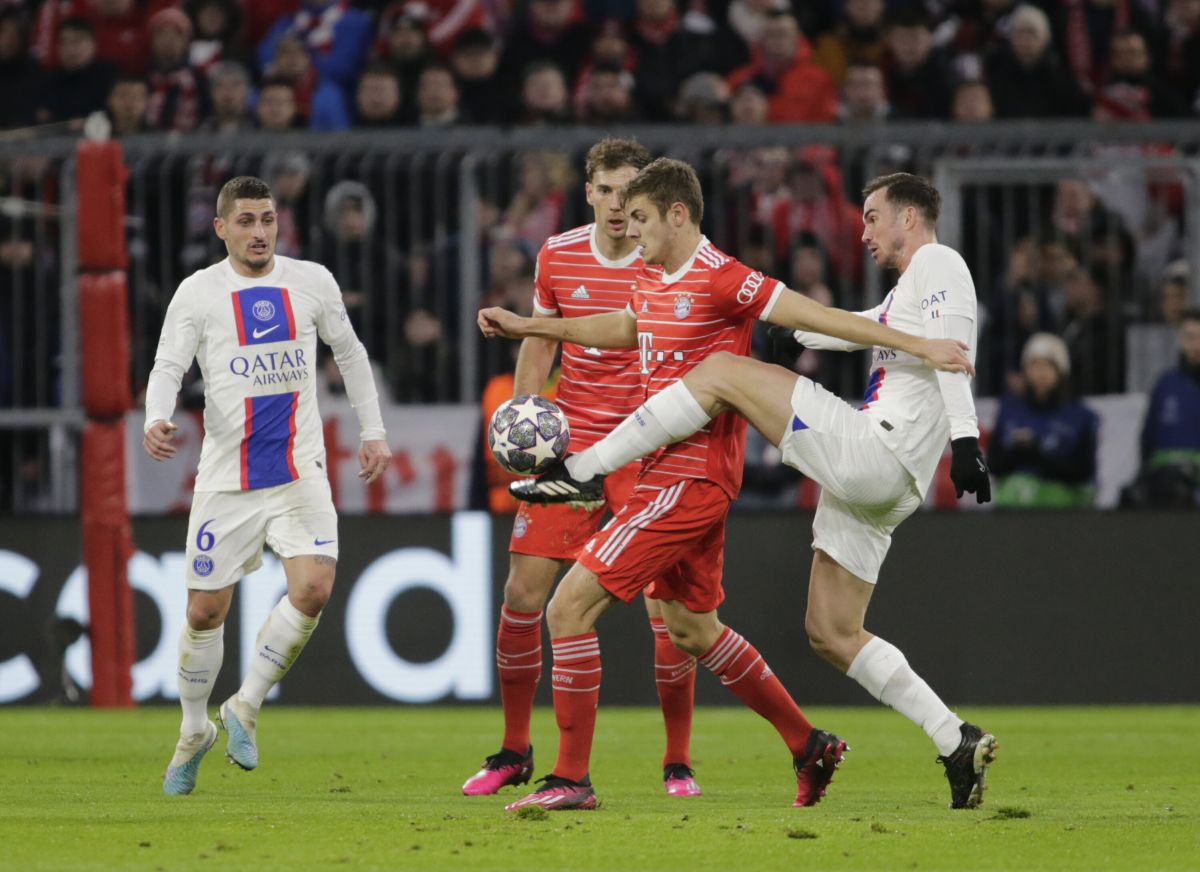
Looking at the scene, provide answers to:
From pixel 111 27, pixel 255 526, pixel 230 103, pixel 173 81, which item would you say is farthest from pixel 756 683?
pixel 111 27

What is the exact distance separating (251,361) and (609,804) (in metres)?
2.17

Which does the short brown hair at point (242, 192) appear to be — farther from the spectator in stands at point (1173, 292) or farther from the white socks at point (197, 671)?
the spectator in stands at point (1173, 292)

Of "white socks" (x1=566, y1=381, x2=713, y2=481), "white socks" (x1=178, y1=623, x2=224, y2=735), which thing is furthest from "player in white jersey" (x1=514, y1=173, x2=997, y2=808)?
"white socks" (x1=178, y1=623, x2=224, y2=735)

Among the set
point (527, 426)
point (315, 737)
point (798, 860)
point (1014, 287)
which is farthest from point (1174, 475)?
point (798, 860)

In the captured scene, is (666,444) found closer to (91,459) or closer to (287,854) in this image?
(287,854)

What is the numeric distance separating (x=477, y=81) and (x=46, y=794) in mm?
7658

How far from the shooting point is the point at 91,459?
38.9 feet

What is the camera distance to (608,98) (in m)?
13.5

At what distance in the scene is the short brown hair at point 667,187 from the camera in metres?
7.00

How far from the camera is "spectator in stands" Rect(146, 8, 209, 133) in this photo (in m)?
13.9

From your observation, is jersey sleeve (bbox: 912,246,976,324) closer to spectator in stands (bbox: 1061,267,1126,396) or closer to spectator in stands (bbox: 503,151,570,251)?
spectator in stands (bbox: 1061,267,1126,396)

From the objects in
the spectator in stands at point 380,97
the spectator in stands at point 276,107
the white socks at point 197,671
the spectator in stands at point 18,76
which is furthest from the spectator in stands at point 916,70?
the white socks at point 197,671

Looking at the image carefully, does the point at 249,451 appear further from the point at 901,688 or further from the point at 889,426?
the point at 901,688

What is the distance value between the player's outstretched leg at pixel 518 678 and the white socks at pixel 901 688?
150cm
